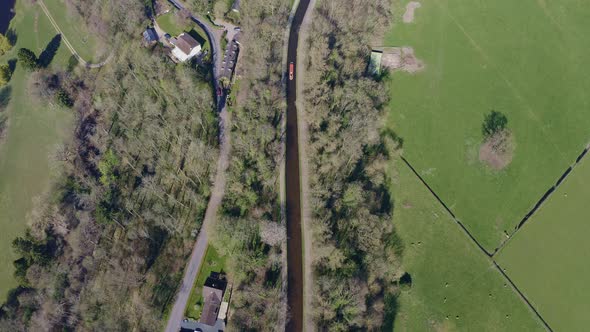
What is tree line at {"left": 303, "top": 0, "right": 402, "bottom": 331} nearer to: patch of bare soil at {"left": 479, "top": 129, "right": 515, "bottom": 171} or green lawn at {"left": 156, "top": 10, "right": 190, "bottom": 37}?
patch of bare soil at {"left": 479, "top": 129, "right": 515, "bottom": 171}

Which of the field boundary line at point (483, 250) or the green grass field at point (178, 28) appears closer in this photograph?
the field boundary line at point (483, 250)

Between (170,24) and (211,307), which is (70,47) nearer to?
(170,24)

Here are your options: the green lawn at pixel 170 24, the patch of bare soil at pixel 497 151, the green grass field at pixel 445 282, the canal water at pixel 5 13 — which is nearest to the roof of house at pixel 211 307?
the green grass field at pixel 445 282

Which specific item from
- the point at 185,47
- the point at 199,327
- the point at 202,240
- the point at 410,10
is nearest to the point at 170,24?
the point at 185,47

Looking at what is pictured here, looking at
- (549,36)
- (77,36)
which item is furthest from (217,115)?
(549,36)

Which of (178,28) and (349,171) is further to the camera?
(178,28)

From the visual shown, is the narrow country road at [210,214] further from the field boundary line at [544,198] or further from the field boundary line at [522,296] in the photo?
the field boundary line at [522,296]
